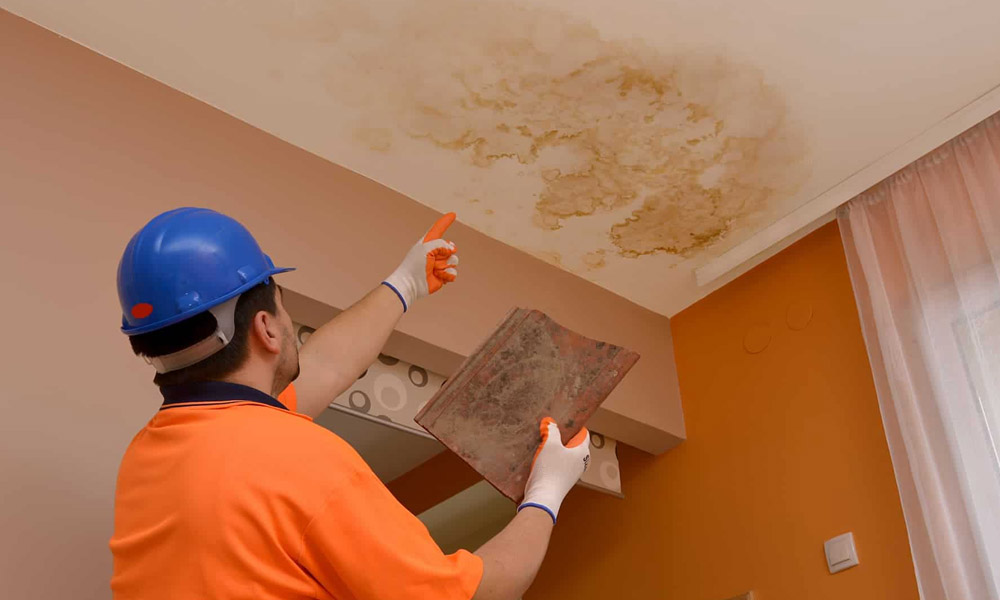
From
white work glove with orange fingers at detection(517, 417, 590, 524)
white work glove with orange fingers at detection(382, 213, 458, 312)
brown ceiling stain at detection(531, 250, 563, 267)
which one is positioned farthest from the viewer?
brown ceiling stain at detection(531, 250, 563, 267)

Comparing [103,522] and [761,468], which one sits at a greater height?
[761,468]

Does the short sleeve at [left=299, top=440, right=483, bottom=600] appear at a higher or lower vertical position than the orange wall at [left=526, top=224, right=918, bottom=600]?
lower

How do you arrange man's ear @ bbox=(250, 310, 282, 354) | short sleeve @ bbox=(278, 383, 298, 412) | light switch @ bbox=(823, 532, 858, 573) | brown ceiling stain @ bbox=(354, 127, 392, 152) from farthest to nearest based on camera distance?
brown ceiling stain @ bbox=(354, 127, 392, 152) → light switch @ bbox=(823, 532, 858, 573) → short sleeve @ bbox=(278, 383, 298, 412) → man's ear @ bbox=(250, 310, 282, 354)

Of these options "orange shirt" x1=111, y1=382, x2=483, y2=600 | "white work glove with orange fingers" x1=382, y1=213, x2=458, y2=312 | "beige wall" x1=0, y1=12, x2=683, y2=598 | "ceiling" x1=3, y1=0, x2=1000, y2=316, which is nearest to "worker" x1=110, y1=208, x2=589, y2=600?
"orange shirt" x1=111, y1=382, x2=483, y2=600

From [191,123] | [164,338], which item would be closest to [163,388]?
[164,338]

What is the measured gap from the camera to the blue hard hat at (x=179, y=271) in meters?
1.42

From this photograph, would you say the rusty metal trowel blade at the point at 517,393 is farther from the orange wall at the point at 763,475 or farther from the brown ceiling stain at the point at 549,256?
the brown ceiling stain at the point at 549,256

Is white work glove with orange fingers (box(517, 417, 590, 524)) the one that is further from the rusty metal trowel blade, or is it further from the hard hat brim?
the hard hat brim

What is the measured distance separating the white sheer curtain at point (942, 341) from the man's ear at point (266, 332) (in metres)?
1.85

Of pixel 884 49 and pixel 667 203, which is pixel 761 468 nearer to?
pixel 667 203

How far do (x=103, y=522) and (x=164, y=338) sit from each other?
2.76 feet

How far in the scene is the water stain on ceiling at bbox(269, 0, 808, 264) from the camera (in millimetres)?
2488

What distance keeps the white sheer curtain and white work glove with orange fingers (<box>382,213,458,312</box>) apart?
1.41m

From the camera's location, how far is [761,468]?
10.2 feet
